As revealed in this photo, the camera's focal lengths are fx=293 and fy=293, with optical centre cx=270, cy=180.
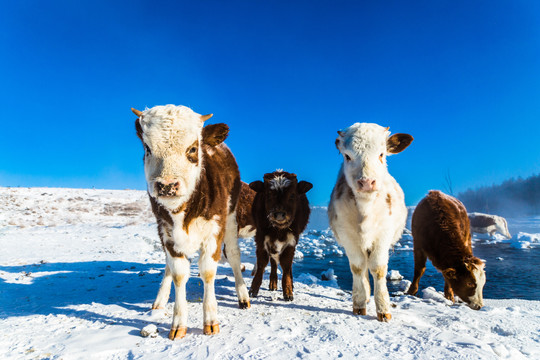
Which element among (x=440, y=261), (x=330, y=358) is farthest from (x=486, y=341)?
(x=440, y=261)

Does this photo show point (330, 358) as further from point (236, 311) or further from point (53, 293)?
point (53, 293)

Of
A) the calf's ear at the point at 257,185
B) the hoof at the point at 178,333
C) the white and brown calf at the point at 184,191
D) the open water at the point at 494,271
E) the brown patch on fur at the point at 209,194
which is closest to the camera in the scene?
the white and brown calf at the point at 184,191

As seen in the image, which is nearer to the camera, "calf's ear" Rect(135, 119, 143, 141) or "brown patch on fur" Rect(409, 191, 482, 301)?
"calf's ear" Rect(135, 119, 143, 141)

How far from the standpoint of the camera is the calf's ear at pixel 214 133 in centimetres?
381

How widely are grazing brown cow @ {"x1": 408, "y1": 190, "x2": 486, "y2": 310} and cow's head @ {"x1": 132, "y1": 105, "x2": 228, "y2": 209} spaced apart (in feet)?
15.1

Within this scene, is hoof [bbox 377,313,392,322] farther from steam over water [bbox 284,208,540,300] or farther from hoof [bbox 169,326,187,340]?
hoof [bbox 169,326,187,340]

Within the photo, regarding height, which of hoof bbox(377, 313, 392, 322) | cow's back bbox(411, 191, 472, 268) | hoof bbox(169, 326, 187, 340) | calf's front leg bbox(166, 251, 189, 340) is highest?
cow's back bbox(411, 191, 472, 268)

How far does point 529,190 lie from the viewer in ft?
142

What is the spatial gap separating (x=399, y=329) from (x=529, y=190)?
54215 millimetres

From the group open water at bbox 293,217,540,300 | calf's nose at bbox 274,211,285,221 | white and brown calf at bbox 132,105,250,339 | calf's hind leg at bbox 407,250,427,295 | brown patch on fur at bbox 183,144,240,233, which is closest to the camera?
white and brown calf at bbox 132,105,250,339

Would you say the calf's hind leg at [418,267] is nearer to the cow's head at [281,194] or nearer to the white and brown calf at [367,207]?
the white and brown calf at [367,207]

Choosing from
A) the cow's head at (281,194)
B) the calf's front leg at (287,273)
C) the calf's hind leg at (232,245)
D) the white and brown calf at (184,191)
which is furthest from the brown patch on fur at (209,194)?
the calf's front leg at (287,273)

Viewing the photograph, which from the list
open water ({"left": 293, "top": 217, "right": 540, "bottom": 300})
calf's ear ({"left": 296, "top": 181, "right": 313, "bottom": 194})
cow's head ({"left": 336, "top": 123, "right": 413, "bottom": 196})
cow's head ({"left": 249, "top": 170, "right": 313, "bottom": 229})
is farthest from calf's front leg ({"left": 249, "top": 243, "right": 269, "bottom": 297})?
open water ({"left": 293, "top": 217, "right": 540, "bottom": 300})

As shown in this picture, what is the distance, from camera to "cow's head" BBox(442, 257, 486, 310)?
15.8ft
